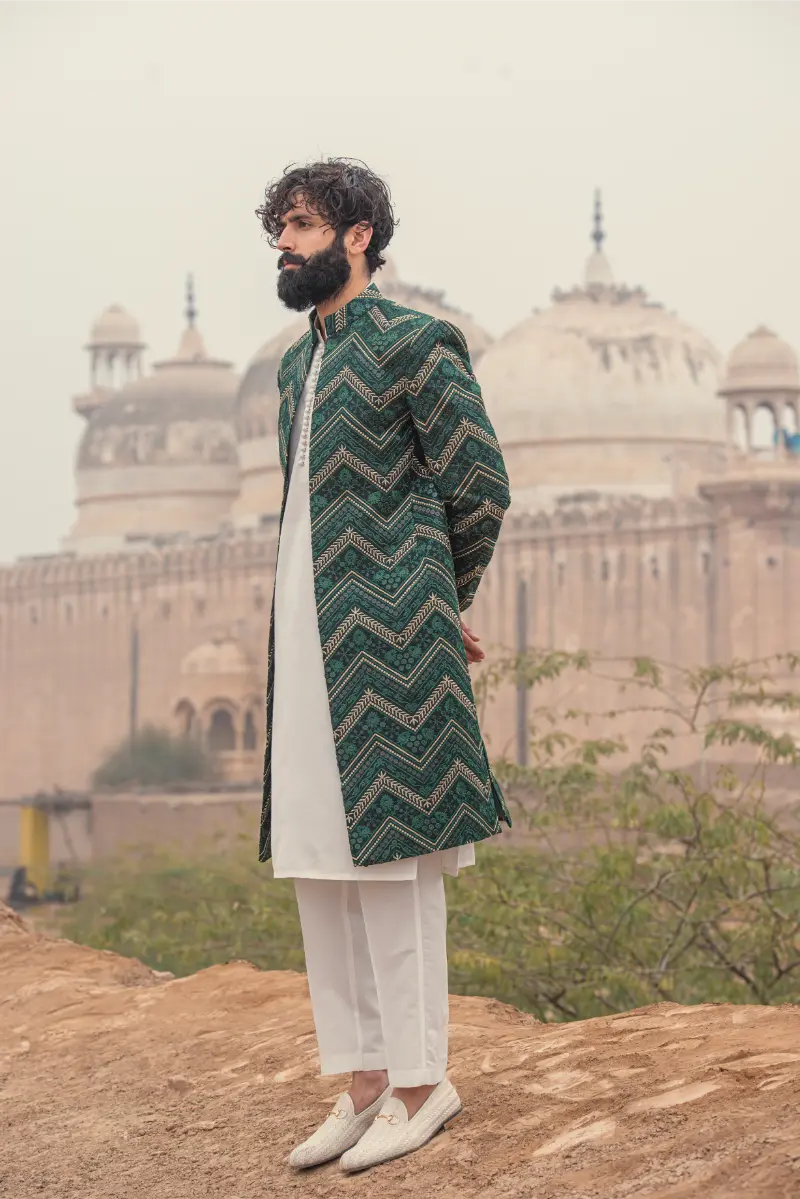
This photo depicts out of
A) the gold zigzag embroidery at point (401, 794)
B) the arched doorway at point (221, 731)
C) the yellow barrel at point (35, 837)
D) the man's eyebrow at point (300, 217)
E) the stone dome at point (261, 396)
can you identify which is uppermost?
the stone dome at point (261, 396)

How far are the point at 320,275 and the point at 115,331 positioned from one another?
42706mm

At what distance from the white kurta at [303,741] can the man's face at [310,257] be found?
15 centimetres

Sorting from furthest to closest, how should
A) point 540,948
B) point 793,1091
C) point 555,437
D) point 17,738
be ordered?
point 17,738, point 555,437, point 540,948, point 793,1091

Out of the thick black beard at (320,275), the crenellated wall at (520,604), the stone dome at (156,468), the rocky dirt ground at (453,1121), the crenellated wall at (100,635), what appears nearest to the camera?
the rocky dirt ground at (453,1121)

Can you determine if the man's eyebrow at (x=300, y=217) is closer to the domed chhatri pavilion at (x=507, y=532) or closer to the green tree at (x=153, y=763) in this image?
the domed chhatri pavilion at (x=507, y=532)

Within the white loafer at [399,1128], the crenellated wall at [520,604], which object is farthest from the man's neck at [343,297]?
the crenellated wall at [520,604]

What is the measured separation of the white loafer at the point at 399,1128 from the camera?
10.8ft

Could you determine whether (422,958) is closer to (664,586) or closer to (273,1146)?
(273,1146)

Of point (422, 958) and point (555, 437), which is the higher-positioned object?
point (555, 437)

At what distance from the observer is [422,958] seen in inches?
133

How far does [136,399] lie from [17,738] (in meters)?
8.25

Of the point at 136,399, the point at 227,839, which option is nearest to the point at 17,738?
the point at 136,399

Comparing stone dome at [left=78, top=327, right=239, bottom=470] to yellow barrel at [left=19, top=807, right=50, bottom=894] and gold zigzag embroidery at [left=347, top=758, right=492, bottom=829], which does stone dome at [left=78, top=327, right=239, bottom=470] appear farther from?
gold zigzag embroidery at [left=347, top=758, right=492, bottom=829]

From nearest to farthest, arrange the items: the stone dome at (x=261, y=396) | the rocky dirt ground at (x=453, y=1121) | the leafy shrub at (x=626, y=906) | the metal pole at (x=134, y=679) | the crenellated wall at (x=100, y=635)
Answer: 1. the rocky dirt ground at (x=453, y=1121)
2. the leafy shrub at (x=626, y=906)
3. the crenellated wall at (x=100, y=635)
4. the metal pole at (x=134, y=679)
5. the stone dome at (x=261, y=396)
